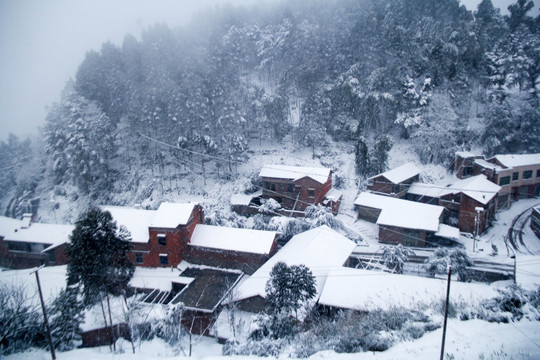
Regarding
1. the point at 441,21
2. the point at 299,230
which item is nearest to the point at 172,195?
the point at 299,230

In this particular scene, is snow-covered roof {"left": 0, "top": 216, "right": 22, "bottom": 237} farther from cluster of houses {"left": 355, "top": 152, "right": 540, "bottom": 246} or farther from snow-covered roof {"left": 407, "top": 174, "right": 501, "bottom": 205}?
snow-covered roof {"left": 407, "top": 174, "right": 501, "bottom": 205}

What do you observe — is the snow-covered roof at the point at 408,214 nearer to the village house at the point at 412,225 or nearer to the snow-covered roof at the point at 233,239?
the village house at the point at 412,225

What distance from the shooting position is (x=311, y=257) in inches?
781

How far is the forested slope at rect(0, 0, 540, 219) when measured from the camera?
116 feet

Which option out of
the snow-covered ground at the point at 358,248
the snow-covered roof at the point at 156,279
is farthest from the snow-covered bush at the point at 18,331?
the snow-covered roof at the point at 156,279

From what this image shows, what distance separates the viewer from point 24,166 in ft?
138

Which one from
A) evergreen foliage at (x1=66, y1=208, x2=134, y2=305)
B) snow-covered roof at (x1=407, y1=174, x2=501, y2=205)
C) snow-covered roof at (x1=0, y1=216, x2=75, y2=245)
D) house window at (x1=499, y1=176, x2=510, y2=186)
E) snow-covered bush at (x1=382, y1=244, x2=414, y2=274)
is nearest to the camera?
evergreen foliage at (x1=66, y1=208, x2=134, y2=305)

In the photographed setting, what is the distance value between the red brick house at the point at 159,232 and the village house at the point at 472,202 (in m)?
20.7

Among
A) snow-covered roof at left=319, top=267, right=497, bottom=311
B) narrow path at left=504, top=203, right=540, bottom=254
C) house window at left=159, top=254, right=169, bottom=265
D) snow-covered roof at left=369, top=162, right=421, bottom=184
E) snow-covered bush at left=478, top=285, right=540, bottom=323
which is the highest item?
snow-covered roof at left=369, top=162, right=421, bottom=184

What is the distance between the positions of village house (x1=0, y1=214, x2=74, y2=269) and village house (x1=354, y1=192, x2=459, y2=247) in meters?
25.5

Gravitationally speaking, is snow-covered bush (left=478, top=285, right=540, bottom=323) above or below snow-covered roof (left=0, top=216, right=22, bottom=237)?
below

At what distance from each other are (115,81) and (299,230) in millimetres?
32186

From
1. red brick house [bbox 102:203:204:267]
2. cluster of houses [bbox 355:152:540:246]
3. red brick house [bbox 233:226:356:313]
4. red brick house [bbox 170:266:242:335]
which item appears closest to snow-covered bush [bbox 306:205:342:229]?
red brick house [bbox 233:226:356:313]

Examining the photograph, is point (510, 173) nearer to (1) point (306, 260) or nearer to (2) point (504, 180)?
(2) point (504, 180)
